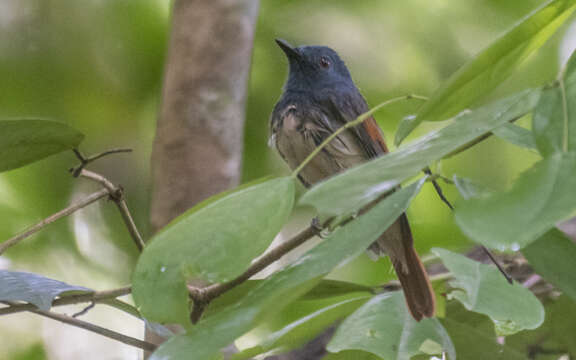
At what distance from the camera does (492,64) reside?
536 millimetres

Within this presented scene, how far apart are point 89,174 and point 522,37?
56cm

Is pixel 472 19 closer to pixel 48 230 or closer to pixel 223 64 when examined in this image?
pixel 223 64

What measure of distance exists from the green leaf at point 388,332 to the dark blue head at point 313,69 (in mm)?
1124

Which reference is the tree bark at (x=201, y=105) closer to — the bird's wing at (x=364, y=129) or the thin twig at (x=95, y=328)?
the bird's wing at (x=364, y=129)

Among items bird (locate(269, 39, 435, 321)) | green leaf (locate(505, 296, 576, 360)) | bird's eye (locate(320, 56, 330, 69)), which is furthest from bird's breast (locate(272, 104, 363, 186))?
green leaf (locate(505, 296, 576, 360))

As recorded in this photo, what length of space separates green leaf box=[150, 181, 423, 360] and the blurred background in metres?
1.42

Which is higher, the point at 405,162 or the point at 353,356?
the point at 405,162

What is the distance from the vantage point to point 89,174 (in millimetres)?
839

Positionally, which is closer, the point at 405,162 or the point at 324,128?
the point at 405,162

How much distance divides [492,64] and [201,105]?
955mm

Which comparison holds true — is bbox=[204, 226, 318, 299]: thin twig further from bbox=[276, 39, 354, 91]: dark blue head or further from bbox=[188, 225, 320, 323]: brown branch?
bbox=[276, 39, 354, 91]: dark blue head

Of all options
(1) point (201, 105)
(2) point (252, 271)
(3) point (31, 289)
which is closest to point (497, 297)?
(2) point (252, 271)

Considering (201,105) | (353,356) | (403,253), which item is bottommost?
(403,253)

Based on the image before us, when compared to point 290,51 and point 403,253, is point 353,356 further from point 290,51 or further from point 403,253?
point 290,51
